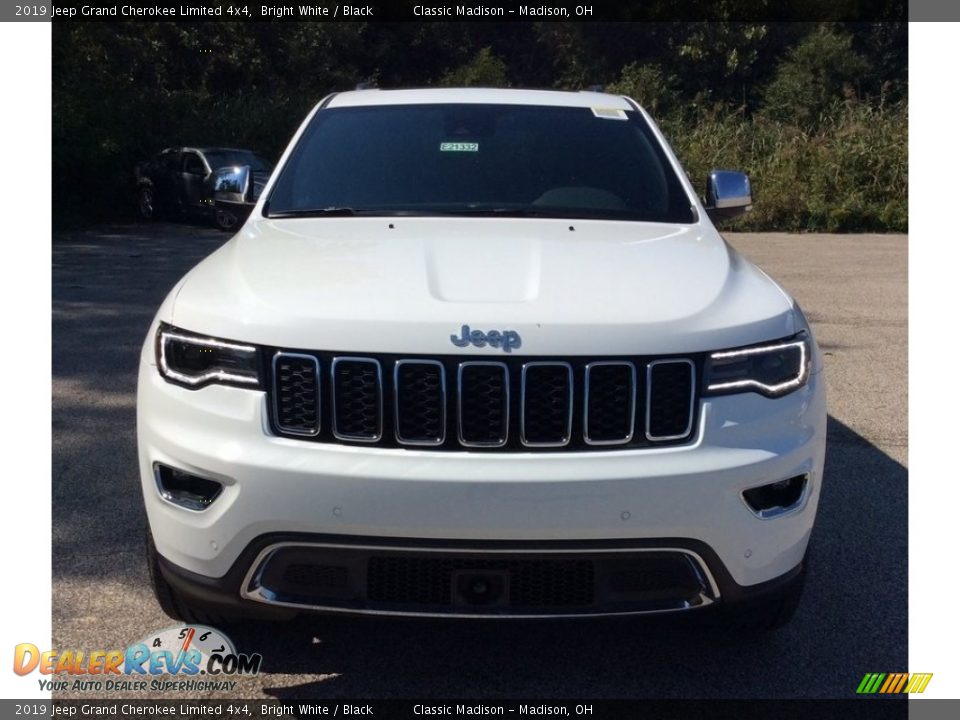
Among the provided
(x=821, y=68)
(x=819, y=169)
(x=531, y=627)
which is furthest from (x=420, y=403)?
(x=821, y=68)

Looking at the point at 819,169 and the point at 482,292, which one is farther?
the point at 819,169

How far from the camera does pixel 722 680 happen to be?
3.24 metres

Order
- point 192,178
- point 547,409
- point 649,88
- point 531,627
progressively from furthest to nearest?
point 649,88
point 192,178
point 531,627
point 547,409

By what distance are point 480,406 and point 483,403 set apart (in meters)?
0.01

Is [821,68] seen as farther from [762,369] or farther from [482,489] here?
[482,489]

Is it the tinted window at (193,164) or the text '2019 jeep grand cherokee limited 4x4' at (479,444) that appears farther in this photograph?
the tinted window at (193,164)

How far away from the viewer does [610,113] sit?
480cm

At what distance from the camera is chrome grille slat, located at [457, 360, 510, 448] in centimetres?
276

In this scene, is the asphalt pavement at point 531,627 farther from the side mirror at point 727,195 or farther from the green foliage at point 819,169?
the green foliage at point 819,169

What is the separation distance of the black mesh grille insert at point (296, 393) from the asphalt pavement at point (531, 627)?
1.97ft

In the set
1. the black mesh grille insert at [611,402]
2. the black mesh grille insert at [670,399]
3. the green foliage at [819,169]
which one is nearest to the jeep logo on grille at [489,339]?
the black mesh grille insert at [611,402]

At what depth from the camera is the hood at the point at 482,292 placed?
2789 millimetres

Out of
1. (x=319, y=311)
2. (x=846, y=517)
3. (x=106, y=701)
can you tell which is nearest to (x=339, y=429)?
(x=319, y=311)

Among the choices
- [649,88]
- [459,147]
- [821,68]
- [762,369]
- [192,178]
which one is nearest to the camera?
[762,369]
